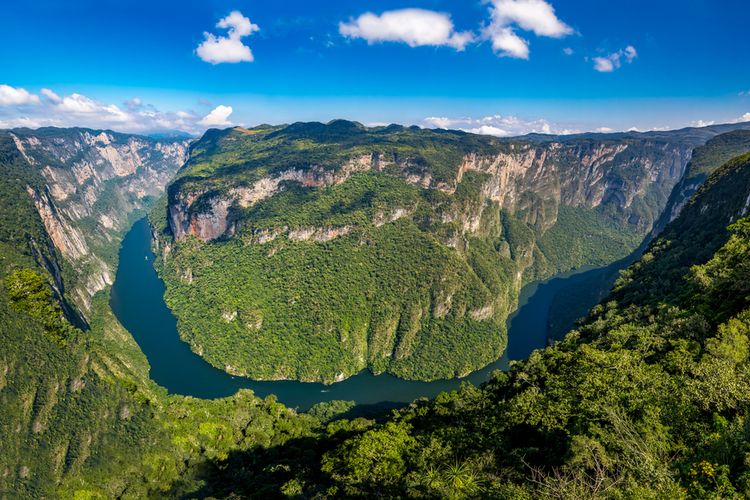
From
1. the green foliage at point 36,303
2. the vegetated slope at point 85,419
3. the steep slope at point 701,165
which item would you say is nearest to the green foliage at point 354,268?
the vegetated slope at point 85,419

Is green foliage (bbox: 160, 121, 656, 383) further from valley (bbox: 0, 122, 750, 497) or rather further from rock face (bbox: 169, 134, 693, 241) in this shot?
valley (bbox: 0, 122, 750, 497)

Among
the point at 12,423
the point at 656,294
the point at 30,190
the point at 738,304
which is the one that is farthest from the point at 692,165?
the point at 30,190

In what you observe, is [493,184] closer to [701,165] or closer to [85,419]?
[701,165]

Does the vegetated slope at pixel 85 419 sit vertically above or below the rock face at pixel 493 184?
below

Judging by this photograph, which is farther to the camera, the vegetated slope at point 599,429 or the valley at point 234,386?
the valley at point 234,386

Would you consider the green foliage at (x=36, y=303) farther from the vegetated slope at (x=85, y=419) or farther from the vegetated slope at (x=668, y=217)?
the vegetated slope at (x=668, y=217)

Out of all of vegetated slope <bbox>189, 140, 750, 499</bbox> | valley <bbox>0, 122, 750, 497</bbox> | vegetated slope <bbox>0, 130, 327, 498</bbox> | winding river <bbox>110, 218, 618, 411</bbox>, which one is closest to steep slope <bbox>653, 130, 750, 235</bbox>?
winding river <bbox>110, 218, 618, 411</bbox>

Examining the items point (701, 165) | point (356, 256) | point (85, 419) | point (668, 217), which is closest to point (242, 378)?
point (85, 419)

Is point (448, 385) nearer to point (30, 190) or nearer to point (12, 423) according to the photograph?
point (12, 423)
